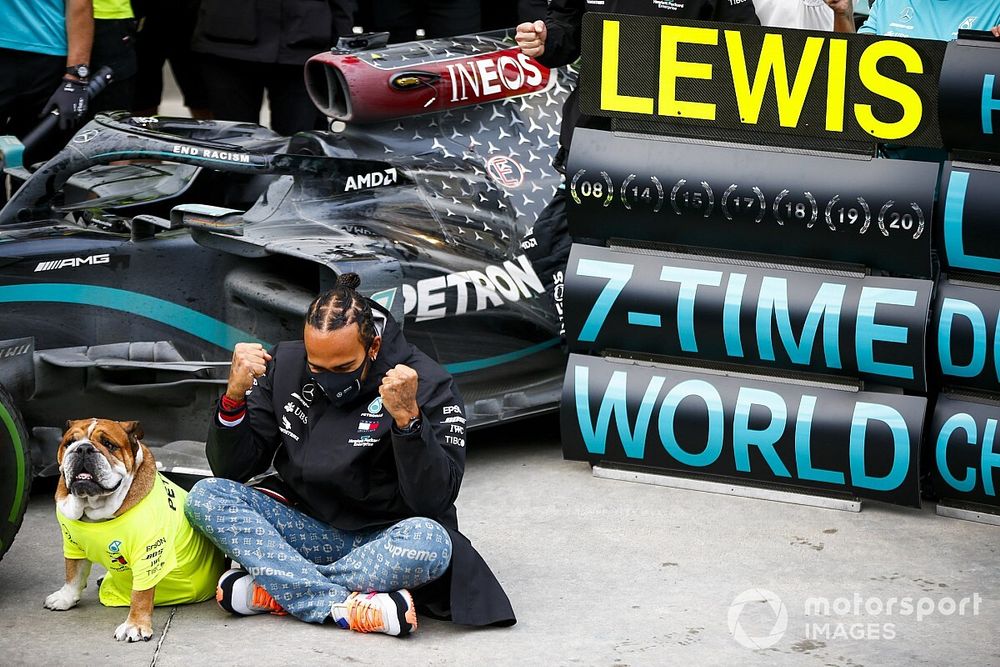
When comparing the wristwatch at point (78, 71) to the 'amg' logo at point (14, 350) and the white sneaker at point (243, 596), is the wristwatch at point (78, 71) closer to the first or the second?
the 'amg' logo at point (14, 350)

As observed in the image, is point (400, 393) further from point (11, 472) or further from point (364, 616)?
point (11, 472)

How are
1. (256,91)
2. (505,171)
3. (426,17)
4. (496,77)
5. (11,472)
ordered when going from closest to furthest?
(11,472) → (505,171) → (496,77) → (256,91) → (426,17)

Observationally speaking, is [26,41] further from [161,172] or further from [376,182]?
[376,182]

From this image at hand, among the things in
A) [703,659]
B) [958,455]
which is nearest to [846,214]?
[958,455]

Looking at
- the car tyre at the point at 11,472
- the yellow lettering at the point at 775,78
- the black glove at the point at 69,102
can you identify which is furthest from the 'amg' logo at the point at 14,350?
the yellow lettering at the point at 775,78

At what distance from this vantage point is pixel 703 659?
3.93 meters

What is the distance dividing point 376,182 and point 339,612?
2.04m

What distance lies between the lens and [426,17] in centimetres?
812

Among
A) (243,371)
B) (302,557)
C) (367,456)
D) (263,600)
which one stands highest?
(243,371)

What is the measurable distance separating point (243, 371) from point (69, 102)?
295 cm

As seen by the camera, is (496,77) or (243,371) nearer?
(243,371)

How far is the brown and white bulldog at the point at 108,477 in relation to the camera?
3865mm

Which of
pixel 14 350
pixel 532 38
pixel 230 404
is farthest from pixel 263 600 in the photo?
pixel 532 38

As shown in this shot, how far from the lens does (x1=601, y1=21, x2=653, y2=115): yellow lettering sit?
17.1ft
